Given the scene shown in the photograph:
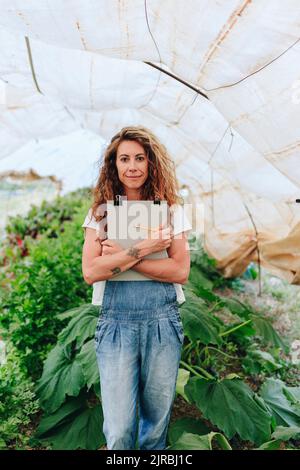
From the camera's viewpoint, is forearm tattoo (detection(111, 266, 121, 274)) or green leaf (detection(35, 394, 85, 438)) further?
green leaf (detection(35, 394, 85, 438))

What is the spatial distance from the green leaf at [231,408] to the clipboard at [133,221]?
2.82 ft

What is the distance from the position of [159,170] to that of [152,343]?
749 millimetres

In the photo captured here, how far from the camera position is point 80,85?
2.83 metres

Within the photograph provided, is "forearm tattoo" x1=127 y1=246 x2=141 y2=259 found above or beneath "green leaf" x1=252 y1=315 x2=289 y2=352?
above

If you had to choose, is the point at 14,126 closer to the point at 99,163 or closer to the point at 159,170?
the point at 99,163

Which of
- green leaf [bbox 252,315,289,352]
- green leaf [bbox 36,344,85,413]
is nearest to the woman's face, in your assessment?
green leaf [bbox 36,344,85,413]

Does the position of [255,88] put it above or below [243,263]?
above

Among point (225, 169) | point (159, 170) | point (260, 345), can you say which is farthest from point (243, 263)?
point (159, 170)

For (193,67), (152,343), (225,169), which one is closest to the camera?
(152,343)

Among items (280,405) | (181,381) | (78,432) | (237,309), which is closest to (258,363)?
(237,309)

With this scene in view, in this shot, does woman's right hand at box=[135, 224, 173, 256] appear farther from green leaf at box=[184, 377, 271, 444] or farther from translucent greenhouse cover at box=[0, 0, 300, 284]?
green leaf at box=[184, 377, 271, 444]

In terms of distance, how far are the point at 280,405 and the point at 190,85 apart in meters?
1.97

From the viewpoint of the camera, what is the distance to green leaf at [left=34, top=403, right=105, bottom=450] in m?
2.42

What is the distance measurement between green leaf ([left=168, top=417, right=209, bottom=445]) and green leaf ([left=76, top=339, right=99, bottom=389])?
50cm
